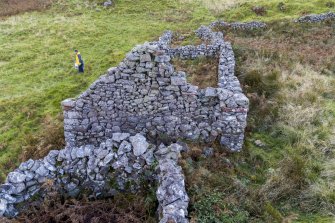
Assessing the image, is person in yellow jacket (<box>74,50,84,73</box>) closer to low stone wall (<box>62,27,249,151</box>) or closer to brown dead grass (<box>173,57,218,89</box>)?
brown dead grass (<box>173,57,218,89</box>)

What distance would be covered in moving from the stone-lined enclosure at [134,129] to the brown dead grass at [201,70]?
258 cm

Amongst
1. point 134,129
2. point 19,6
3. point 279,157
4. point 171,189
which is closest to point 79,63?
point 134,129

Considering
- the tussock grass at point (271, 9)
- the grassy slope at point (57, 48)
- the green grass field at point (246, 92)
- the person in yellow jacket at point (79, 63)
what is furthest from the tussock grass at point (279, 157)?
the tussock grass at point (271, 9)

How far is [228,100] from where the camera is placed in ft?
30.8

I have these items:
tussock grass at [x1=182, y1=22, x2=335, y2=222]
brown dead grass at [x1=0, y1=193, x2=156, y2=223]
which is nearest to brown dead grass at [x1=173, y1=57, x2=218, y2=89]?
tussock grass at [x1=182, y1=22, x2=335, y2=222]

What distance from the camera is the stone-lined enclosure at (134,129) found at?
733cm

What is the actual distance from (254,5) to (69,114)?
24.6 meters

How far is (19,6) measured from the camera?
112ft

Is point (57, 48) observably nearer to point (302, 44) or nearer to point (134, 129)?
point (134, 129)

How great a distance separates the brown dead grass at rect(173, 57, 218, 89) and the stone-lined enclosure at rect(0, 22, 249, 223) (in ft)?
8.46

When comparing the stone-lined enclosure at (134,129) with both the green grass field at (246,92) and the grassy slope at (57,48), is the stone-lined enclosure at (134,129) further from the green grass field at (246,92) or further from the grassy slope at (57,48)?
the grassy slope at (57,48)

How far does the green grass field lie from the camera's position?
7.77 meters

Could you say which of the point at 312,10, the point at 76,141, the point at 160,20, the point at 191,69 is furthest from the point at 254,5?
the point at 76,141

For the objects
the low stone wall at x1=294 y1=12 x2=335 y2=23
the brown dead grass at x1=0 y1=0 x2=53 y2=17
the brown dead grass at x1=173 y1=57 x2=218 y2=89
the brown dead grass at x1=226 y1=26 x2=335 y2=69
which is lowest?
the brown dead grass at x1=173 y1=57 x2=218 y2=89
